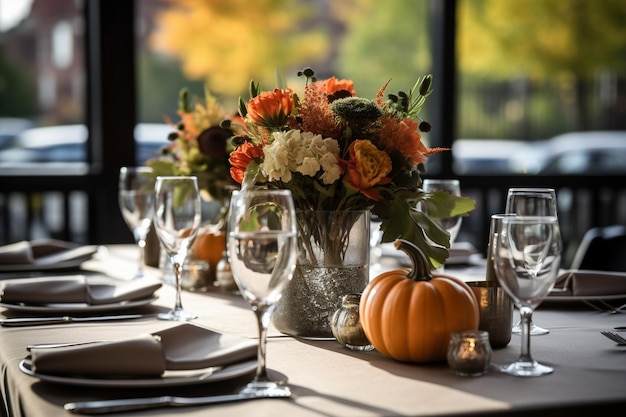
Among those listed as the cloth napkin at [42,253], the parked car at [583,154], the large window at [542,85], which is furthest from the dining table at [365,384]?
the parked car at [583,154]

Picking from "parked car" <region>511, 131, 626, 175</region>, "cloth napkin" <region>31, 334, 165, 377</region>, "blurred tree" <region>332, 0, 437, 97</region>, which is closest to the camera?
"cloth napkin" <region>31, 334, 165, 377</region>

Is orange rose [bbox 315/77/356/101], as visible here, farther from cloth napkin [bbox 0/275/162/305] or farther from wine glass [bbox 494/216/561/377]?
cloth napkin [bbox 0/275/162/305]

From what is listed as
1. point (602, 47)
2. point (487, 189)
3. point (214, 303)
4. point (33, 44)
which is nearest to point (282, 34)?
point (33, 44)

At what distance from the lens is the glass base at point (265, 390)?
1054mm

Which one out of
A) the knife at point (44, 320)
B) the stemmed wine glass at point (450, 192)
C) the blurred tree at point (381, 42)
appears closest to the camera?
the knife at point (44, 320)

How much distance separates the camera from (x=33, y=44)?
6973 millimetres

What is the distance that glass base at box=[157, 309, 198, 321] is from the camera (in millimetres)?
1599

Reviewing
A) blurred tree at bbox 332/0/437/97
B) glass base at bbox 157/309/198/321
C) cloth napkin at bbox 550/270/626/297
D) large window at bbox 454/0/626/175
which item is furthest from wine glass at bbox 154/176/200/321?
blurred tree at bbox 332/0/437/97

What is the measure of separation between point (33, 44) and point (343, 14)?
307 centimetres

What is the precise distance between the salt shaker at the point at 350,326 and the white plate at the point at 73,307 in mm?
468

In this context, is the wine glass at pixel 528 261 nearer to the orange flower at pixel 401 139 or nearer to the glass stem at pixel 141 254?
the orange flower at pixel 401 139

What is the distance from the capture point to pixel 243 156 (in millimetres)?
1467

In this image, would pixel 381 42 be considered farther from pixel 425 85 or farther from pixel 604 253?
pixel 425 85

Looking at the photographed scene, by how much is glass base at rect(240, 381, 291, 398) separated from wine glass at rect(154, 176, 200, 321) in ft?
1.80
